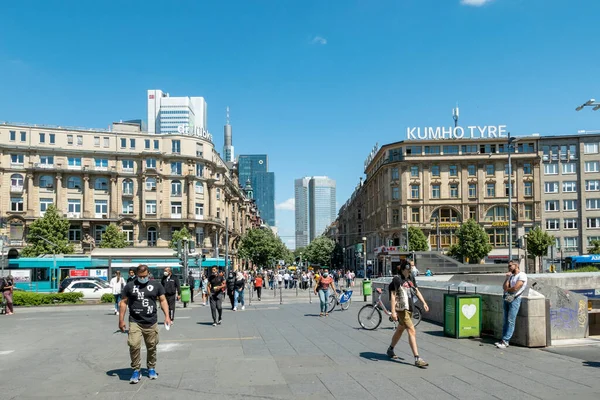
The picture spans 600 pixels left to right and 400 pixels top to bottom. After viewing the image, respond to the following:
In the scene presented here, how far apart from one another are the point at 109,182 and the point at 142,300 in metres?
66.3

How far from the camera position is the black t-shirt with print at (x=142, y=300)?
28.8 ft

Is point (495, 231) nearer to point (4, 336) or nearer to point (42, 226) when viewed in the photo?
point (42, 226)

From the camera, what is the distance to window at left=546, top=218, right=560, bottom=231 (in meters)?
74.1

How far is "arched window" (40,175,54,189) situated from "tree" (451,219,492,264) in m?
51.6

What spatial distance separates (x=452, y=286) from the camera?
1557cm

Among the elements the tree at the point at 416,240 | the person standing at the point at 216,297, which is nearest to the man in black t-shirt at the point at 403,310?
the person standing at the point at 216,297

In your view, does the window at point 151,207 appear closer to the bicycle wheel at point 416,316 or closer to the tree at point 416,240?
the tree at point 416,240

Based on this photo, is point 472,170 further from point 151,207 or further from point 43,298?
point 43,298

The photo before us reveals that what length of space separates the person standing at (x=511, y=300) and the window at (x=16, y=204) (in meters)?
68.1

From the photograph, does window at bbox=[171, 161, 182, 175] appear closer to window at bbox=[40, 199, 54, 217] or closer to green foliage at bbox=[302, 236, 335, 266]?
window at bbox=[40, 199, 54, 217]

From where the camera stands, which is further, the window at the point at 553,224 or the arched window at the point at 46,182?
the window at the point at 553,224

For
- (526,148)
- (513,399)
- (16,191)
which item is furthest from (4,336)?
(526,148)

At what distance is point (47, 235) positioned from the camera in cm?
6097

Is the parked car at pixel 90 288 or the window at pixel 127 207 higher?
the window at pixel 127 207
